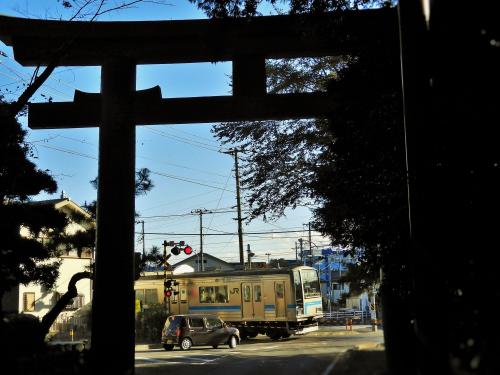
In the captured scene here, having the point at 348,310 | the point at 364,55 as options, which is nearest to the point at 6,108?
the point at 364,55

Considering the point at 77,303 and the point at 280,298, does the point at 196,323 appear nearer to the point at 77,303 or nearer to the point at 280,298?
the point at 280,298

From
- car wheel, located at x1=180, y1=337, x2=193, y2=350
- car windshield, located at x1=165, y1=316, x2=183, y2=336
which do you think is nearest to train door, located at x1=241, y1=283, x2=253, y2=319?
car wheel, located at x1=180, y1=337, x2=193, y2=350

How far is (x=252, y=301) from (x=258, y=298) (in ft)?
1.33

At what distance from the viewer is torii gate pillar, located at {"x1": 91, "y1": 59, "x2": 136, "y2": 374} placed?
402 inches

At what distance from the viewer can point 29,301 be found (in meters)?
32.0

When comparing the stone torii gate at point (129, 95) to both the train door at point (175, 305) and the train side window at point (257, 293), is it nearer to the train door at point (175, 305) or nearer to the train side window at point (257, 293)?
the train side window at point (257, 293)

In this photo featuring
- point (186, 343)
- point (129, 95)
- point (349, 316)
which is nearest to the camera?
point (129, 95)

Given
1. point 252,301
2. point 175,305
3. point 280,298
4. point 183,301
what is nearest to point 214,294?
point 183,301

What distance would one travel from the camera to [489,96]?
4.66 metres

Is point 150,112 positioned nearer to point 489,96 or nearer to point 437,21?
point 437,21

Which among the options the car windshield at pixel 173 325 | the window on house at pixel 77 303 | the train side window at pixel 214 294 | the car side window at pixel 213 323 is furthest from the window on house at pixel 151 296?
the car side window at pixel 213 323

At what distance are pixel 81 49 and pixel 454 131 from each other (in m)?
8.14

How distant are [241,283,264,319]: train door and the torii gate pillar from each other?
18143 millimetres

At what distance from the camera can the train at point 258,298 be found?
2758cm
